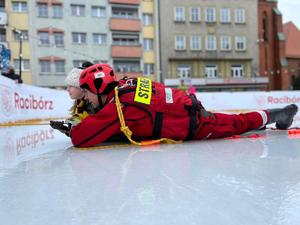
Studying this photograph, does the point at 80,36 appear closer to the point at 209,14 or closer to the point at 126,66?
the point at 126,66

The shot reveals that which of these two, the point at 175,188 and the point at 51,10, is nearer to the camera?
the point at 175,188

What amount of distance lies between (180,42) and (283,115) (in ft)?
102

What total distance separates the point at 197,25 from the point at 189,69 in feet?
13.3

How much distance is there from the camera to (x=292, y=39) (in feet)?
136

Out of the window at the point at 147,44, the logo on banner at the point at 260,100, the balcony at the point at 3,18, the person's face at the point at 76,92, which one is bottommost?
the person's face at the point at 76,92

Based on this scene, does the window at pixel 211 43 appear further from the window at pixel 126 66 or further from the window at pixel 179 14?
the window at pixel 126 66

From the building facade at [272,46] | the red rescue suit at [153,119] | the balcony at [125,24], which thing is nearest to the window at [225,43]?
the building facade at [272,46]

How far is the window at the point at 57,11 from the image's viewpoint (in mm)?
29256

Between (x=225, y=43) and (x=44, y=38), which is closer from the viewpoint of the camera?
(x=44, y=38)

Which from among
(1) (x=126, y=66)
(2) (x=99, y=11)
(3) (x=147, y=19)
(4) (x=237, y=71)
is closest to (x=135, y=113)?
(1) (x=126, y=66)

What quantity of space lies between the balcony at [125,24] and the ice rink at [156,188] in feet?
99.0

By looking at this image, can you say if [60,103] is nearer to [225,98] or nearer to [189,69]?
[225,98]

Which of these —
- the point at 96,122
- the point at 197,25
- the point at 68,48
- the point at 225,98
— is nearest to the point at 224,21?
the point at 197,25

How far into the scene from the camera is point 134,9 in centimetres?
3266
